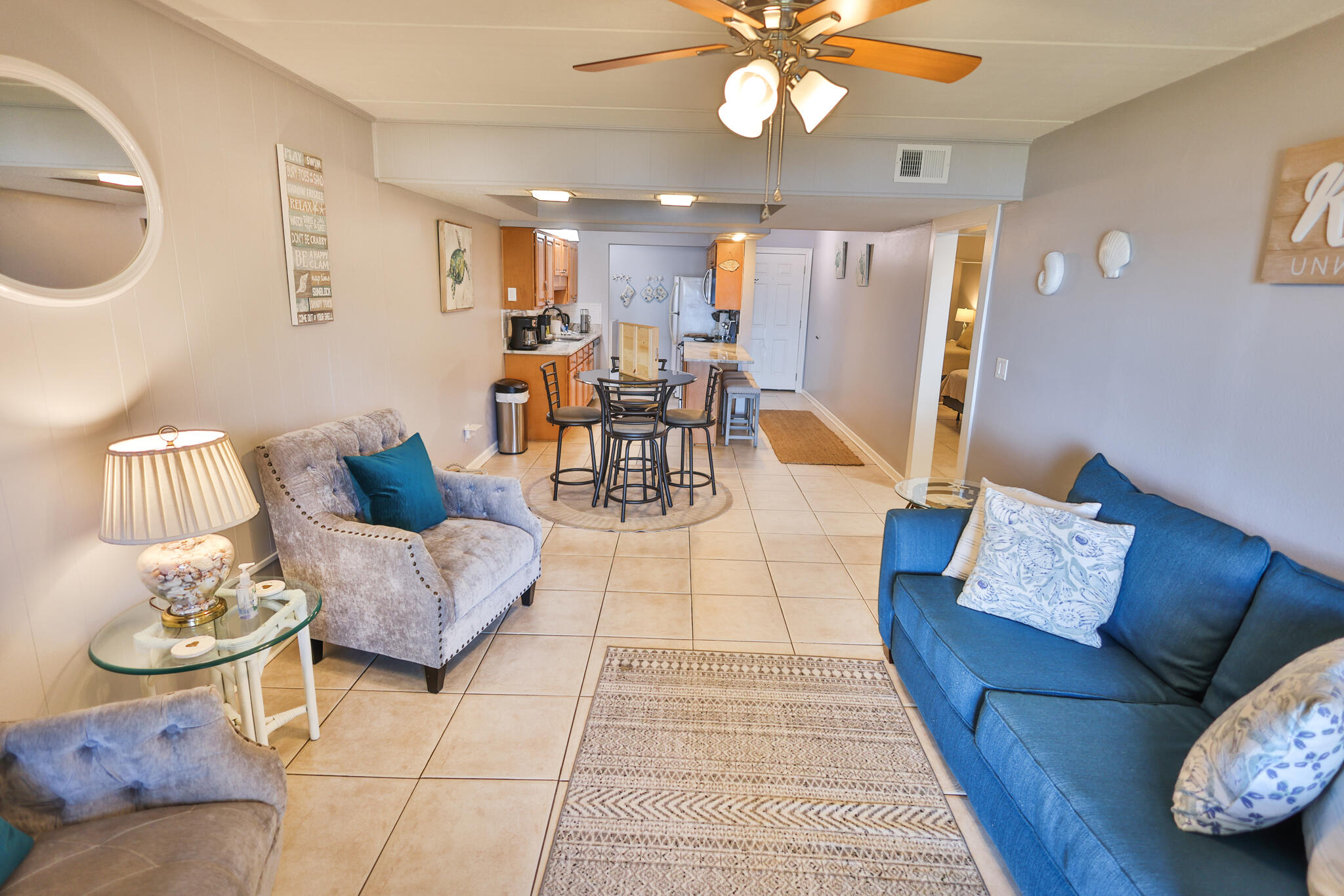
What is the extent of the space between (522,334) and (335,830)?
4824mm

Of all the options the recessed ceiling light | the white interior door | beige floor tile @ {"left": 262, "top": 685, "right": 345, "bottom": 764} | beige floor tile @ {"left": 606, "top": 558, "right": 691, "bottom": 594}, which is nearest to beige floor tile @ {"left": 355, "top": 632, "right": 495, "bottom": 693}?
beige floor tile @ {"left": 262, "top": 685, "right": 345, "bottom": 764}

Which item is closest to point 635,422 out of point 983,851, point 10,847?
point 983,851

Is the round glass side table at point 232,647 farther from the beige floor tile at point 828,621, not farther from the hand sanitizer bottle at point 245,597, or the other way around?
the beige floor tile at point 828,621

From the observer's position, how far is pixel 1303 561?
1840mm

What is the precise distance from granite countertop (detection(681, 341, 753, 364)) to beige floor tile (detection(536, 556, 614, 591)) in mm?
2657

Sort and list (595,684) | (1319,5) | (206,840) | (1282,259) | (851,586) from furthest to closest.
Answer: (851,586) < (595,684) < (1282,259) < (1319,5) < (206,840)

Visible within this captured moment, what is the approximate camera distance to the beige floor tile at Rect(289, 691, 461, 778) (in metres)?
2.05

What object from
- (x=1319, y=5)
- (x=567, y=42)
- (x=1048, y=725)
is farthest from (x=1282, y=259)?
(x=567, y=42)

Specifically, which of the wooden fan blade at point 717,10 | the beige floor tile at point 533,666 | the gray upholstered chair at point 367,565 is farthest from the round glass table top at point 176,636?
the wooden fan blade at point 717,10

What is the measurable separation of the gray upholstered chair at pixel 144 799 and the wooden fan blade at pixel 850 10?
197cm

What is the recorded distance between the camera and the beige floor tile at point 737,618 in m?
2.88

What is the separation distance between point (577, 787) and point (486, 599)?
0.87m

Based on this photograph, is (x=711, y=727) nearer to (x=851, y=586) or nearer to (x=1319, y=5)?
(x=851, y=586)

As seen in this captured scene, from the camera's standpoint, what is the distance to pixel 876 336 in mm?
5934
